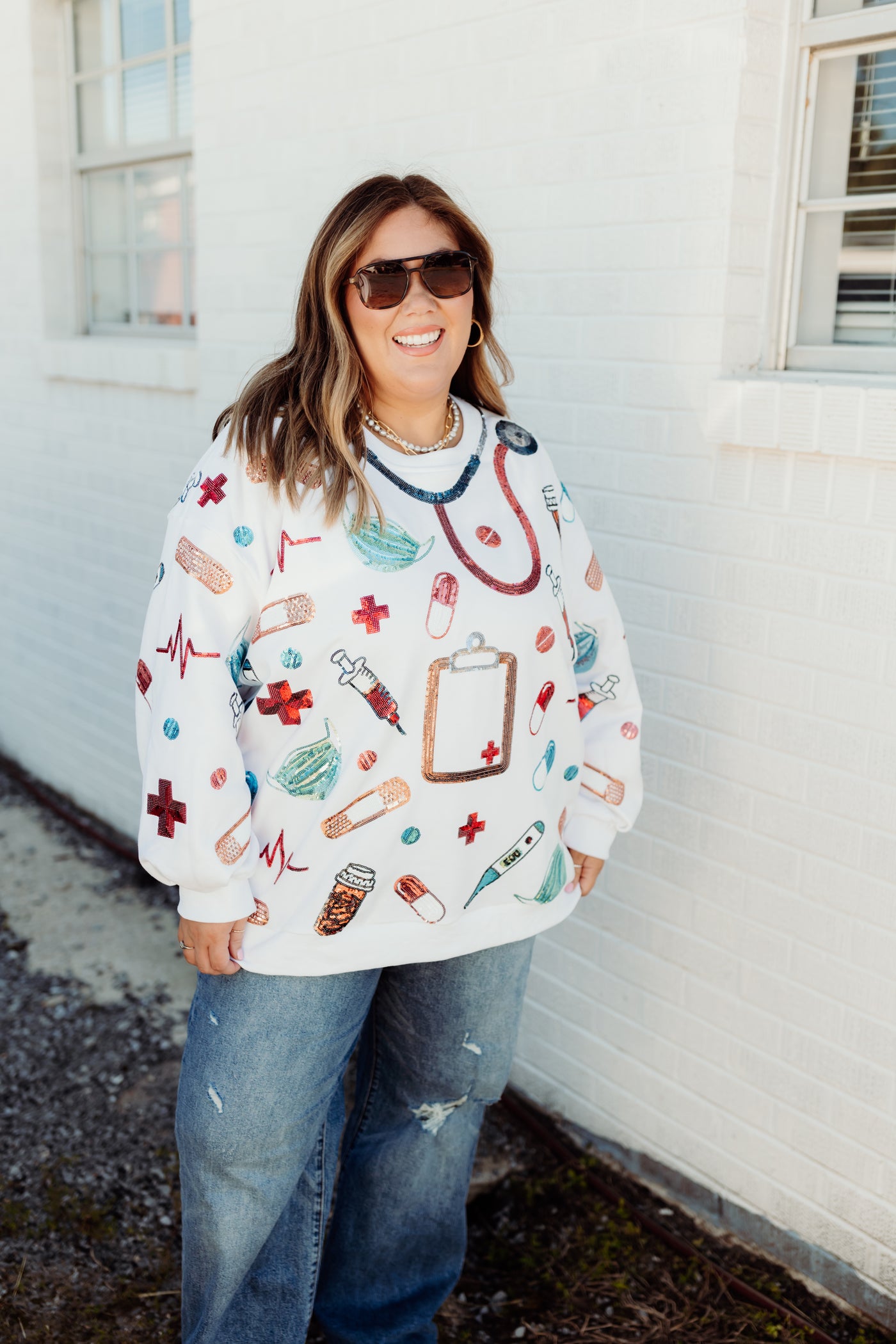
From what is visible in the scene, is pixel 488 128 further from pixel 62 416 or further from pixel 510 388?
pixel 62 416

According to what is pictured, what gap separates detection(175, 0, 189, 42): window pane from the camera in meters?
4.02

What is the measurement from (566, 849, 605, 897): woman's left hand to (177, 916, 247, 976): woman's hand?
626mm

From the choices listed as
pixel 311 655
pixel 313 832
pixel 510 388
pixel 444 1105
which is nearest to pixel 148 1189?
pixel 444 1105

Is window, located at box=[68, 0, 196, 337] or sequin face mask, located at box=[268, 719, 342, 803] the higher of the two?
window, located at box=[68, 0, 196, 337]

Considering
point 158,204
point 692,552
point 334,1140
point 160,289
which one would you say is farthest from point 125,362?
point 334,1140

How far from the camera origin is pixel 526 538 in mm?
1905

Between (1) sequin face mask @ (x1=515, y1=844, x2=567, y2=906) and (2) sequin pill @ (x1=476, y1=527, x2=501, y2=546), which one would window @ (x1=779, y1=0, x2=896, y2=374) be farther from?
(1) sequin face mask @ (x1=515, y1=844, x2=567, y2=906)

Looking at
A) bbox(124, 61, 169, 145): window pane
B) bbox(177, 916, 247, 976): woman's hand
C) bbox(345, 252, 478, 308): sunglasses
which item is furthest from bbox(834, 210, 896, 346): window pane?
bbox(124, 61, 169, 145): window pane

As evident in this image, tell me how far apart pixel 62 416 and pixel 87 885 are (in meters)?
1.77

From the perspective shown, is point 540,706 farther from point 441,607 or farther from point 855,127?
point 855,127

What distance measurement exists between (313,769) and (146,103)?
3.43 metres

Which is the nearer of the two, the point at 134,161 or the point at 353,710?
the point at 353,710

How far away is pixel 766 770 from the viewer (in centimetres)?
238

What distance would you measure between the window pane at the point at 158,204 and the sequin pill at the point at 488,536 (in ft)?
9.44
